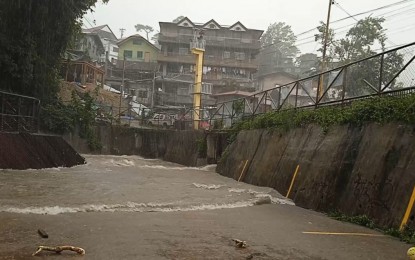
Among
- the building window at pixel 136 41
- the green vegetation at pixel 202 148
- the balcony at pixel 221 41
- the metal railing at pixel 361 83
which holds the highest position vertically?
the building window at pixel 136 41

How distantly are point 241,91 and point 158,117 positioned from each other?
13.3 metres

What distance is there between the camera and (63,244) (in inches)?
217

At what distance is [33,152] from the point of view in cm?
1603

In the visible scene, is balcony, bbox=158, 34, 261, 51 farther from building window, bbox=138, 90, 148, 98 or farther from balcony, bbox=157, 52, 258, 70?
building window, bbox=138, 90, 148, 98

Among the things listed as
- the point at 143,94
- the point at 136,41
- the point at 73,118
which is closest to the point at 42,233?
the point at 73,118

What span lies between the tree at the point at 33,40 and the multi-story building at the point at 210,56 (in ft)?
94.4

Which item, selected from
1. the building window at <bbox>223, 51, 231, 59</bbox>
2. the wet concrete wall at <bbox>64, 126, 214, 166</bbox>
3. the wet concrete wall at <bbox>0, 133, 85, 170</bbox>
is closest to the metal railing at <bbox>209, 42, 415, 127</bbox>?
the wet concrete wall at <bbox>0, 133, 85, 170</bbox>

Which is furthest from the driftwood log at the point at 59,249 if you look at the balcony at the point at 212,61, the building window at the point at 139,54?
the building window at the point at 139,54

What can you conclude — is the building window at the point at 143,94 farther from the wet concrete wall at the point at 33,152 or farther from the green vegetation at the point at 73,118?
the wet concrete wall at the point at 33,152

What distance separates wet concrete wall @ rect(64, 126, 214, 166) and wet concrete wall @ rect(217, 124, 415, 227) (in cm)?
1662

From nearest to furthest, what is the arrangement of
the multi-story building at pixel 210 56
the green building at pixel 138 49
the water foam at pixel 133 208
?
the water foam at pixel 133 208 < the multi-story building at pixel 210 56 < the green building at pixel 138 49

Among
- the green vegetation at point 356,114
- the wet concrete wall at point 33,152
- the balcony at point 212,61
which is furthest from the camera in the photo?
the balcony at point 212,61

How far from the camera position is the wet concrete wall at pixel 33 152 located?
1429 centimetres

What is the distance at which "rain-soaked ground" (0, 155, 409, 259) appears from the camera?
5.61 m
